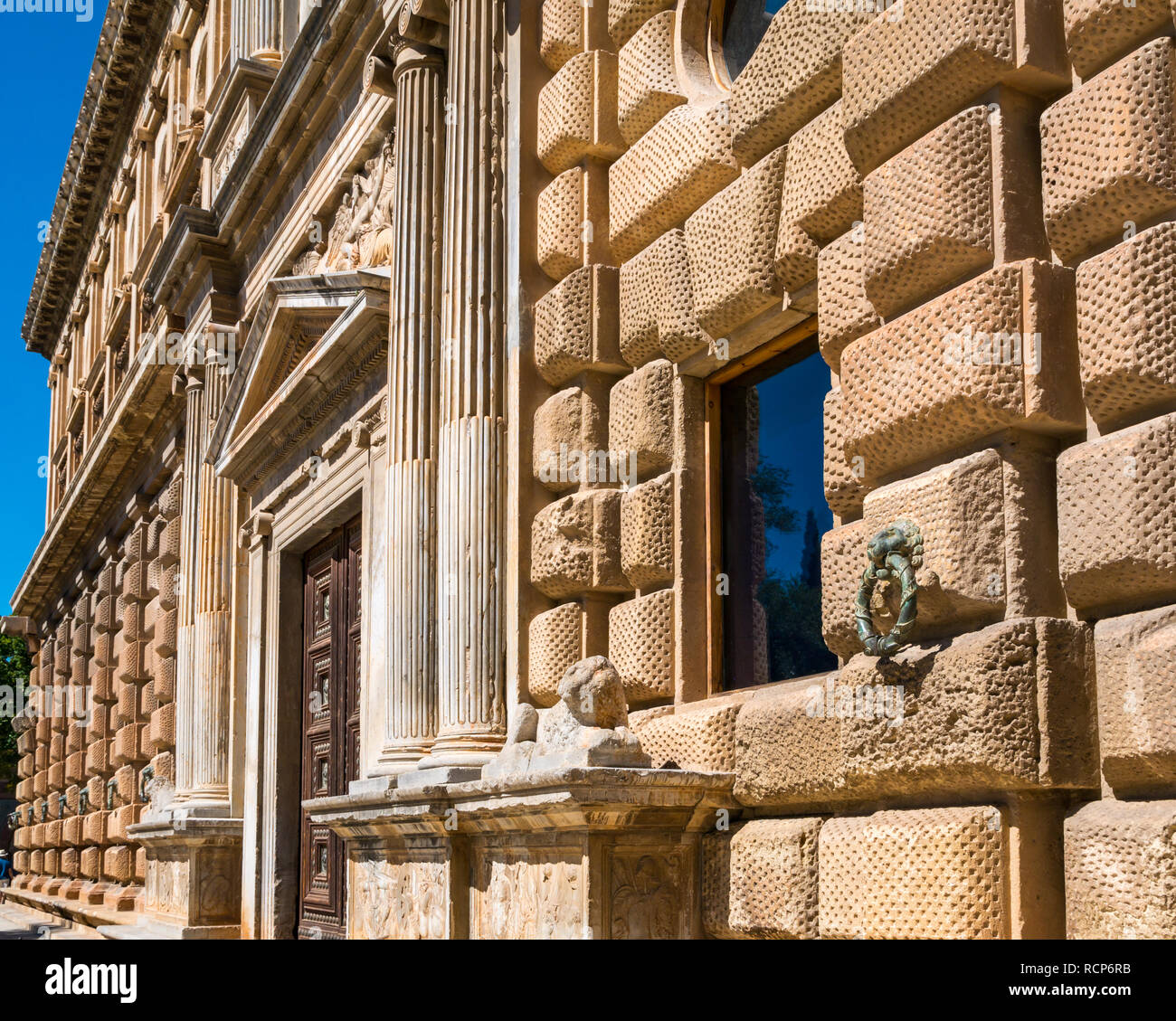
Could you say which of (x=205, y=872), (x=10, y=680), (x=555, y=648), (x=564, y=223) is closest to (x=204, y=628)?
(x=205, y=872)

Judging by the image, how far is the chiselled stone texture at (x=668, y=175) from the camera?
5707 millimetres

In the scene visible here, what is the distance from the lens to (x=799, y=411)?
547 cm

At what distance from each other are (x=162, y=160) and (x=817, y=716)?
592 inches

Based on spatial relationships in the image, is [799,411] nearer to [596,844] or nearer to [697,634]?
[697,634]

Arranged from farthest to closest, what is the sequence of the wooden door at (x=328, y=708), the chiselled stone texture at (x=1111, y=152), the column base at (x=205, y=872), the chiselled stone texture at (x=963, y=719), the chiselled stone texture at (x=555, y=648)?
the column base at (x=205, y=872) < the wooden door at (x=328, y=708) < the chiselled stone texture at (x=555, y=648) < the chiselled stone texture at (x=963, y=719) < the chiselled stone texture at (x=1111, y=152)

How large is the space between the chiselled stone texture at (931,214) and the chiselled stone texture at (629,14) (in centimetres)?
211

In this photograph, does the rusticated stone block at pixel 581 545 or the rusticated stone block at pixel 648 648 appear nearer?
the rusticated stone block at pixel 648 648

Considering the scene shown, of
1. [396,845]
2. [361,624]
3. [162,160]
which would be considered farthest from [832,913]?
[162,160]

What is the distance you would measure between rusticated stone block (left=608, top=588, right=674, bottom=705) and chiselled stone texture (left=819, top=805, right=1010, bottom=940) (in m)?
1.29

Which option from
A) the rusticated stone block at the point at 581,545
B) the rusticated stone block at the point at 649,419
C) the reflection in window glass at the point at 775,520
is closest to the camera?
the reflection in window glass at the point at 775,520

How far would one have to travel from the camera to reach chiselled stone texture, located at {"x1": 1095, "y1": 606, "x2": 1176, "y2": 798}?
138 inches

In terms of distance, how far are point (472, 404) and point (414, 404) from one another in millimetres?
532

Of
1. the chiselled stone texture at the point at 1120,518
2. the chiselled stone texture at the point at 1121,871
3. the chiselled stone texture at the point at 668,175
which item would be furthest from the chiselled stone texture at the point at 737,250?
the chiselled stone texture at the point at 1121,871

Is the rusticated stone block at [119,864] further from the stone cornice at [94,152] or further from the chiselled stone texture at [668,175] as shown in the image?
the chiselled stone texture at [668,175]
